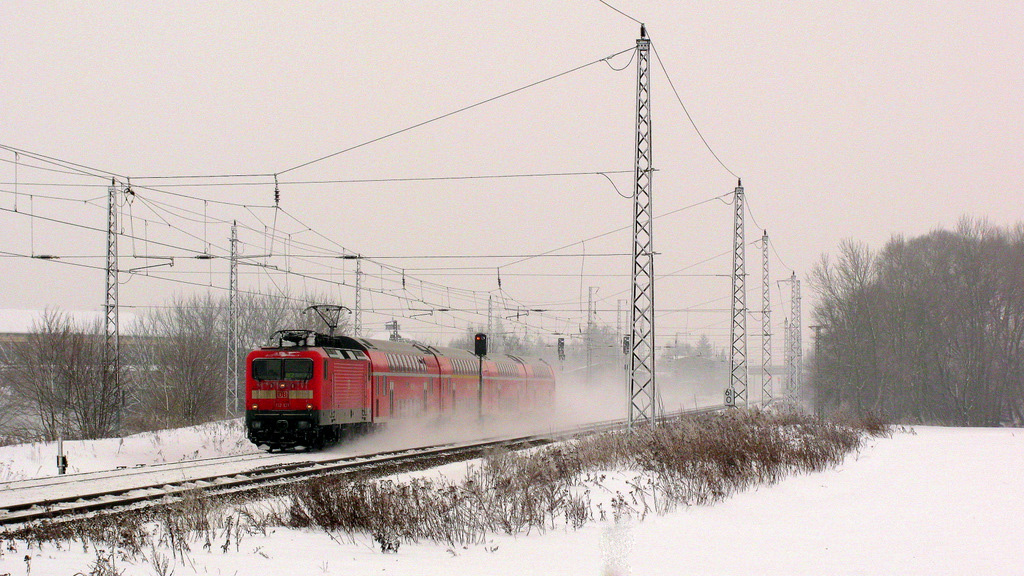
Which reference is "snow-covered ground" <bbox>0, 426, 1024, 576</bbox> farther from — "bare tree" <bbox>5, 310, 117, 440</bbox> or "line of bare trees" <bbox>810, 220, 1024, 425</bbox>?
"line of bare trees" <bbox>810, 220, 1024, 425</bbox>

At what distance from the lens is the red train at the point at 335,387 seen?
76.3 feet

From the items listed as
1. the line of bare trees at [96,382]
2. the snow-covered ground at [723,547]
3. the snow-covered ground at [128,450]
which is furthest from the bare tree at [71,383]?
the snow-covered ground at [723,547]

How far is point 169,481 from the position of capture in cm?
1546

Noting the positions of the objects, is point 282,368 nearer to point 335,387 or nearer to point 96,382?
point 335,387

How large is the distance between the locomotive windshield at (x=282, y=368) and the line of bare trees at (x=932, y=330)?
146 ft

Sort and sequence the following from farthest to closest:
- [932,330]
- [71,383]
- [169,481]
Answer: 1. [932,330]
2. [71,383]
3. [169,481]

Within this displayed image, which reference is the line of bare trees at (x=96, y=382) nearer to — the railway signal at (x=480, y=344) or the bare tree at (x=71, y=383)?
the bare tree at (x=71, y=383)

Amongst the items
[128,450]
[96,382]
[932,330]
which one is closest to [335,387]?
[128,450]

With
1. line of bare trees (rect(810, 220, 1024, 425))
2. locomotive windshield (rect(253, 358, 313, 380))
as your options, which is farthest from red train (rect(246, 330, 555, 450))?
line of bare trees (rect(810, 220, 1024, 425))

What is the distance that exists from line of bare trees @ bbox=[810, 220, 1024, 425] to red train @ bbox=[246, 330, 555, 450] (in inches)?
1458

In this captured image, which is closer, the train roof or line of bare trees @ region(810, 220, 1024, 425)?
the train roof

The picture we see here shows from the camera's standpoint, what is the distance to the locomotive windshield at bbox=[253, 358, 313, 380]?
23297mm

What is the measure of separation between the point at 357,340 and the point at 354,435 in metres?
2.77

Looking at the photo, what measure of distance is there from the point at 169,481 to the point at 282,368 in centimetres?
833
